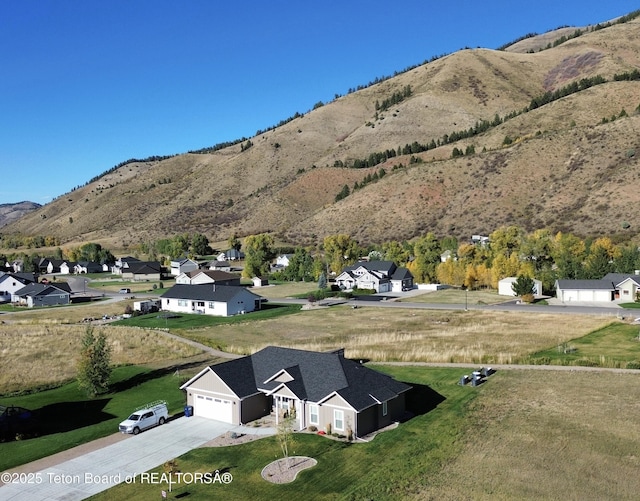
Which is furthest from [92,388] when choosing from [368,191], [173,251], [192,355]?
[368,191]

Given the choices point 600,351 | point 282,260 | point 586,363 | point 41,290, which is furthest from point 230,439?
point 282,260

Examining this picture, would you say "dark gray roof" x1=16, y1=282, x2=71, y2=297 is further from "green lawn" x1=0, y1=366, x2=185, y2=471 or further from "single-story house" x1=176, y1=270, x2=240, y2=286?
"green lawn" x1=0, y1=366, x2=185, y2=471

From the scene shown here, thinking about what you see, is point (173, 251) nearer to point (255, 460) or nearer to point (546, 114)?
point (546, 114)

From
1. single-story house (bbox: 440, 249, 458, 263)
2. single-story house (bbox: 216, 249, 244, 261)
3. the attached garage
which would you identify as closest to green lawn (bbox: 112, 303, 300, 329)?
the attached garage

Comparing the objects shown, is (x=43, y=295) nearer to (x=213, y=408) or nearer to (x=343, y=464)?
(x=213, y=408)

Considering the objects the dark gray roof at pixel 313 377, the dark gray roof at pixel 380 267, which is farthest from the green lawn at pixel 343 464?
the dark gray roof at pixel 380 267

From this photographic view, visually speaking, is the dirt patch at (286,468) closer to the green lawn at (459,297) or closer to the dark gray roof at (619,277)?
the green lawn at (459,297)
